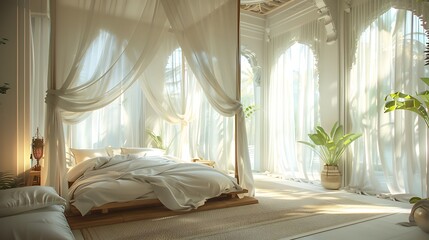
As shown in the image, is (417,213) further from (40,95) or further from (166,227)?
(40,95)

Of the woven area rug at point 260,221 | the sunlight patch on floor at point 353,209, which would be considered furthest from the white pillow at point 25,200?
the sunlight patch on floor at point 353,209

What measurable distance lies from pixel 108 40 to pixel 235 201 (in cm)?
259

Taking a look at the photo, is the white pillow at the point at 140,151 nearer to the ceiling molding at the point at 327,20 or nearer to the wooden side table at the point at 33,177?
the wooden side table at the point at 33,177

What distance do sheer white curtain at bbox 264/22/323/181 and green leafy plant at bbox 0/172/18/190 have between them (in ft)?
15.6

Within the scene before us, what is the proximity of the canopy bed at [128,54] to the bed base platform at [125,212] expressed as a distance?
0.61ft

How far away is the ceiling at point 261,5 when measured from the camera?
6.01 meters

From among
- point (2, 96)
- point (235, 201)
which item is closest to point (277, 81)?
point (235, 201)

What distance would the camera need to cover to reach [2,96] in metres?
3.72

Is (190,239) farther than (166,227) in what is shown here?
No

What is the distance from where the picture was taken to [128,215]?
3.33 metres

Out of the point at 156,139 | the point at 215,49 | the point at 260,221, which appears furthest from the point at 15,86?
the point at 260,221

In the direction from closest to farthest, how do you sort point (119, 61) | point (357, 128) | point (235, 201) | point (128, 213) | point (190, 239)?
point (190, 239) → point (128, 213) → point (119, 61) → point (235, 201) → point (357, 128)

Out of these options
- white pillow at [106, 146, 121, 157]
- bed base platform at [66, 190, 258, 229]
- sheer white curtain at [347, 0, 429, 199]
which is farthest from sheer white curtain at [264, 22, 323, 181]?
white pillow at [106, 146, 121, 157]

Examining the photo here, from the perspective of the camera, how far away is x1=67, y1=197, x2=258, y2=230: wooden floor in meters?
3.08
